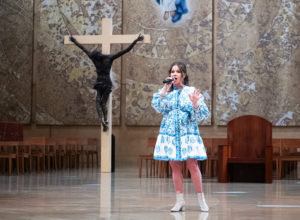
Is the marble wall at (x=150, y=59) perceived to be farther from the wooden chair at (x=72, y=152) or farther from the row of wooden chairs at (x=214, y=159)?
the row of wooden chairs at (x=214, y=159)

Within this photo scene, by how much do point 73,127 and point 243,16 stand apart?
6.38m

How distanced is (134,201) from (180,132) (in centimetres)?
142

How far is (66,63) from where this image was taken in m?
18.5

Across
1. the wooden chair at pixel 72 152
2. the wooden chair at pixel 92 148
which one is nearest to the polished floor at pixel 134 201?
the wooden chair at pixel 72 152

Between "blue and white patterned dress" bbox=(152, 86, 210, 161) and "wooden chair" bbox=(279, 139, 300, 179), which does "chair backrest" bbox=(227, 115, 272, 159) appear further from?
"blue and white patterned dress" bbox=(152, 86, 210, 161)

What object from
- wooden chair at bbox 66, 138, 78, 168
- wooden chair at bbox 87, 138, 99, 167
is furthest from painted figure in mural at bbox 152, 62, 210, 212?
wooden chair at bbox 87, 138, 99, 167

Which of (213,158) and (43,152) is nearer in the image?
(213,158)

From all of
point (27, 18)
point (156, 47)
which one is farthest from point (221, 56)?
point (27, 18)

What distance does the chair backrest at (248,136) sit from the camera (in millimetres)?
9992

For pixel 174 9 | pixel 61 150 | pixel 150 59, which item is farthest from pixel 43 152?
pixel 174 9

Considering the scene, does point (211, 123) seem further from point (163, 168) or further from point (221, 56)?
point (163, 168)

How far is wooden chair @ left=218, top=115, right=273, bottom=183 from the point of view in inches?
391

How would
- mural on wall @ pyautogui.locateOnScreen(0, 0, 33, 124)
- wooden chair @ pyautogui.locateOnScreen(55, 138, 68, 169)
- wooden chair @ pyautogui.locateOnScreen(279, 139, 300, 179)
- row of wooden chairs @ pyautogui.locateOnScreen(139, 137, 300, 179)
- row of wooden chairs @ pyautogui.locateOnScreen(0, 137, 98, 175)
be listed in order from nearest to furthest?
wooden chair @ pyautogui.locateOnScreen(279, 139, 300, 179), row of wooden chairs @ pyautogui.locateOnScreen(139, 137, 300, 179), row of wooden chairs @ pyautogui.locateOnScreen(0, 137, 98, 175), wooden chair @ pyautogui.locateOnScreen(55, 138, 68, 169), mural on wall @ pyautogui.locateOnScreen(0, 0, 33, 124)

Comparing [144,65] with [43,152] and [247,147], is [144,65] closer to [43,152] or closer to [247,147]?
[43,152]
